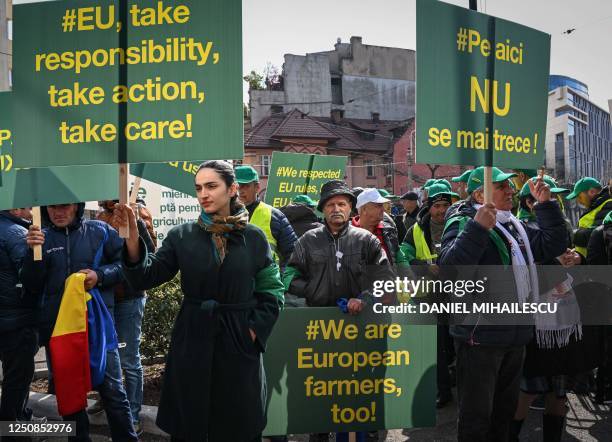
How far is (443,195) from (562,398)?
265 centimetres

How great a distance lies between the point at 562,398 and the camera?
429 centimetres

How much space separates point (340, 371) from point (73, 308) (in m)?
1.86

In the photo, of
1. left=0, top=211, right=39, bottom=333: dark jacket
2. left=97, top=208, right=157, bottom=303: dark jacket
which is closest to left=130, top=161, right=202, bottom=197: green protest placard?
left=97, top=208, right=157, bottom=303: dark jacket

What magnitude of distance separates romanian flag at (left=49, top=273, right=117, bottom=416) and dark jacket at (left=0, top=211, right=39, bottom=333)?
0.70m

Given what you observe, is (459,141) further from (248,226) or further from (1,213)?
(1,213)

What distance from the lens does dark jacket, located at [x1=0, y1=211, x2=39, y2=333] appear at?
14.7 ft

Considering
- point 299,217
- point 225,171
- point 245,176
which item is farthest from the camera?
point 299,217

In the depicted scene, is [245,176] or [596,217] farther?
[596,217]

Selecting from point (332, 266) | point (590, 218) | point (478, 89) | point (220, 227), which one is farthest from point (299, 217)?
point (220, 227)

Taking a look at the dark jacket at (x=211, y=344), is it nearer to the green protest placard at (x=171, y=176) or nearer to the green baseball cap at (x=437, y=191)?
the green protest placard at (x=171, y=176)

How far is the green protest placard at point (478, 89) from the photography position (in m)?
3.73

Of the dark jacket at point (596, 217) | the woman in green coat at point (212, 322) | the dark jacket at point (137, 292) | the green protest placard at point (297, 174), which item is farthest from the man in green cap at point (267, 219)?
the green protest placard at point (297, 174)

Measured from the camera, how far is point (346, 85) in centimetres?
4991

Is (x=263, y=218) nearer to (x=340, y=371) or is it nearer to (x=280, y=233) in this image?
(x=280, y=233)
